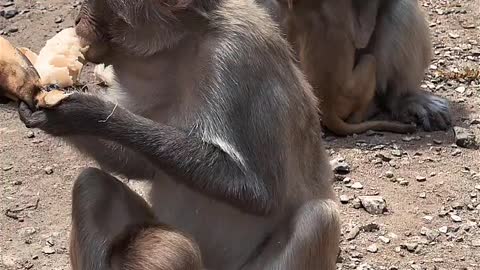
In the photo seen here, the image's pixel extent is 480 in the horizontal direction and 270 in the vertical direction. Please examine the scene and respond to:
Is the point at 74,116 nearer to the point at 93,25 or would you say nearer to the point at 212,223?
the point at 93,25

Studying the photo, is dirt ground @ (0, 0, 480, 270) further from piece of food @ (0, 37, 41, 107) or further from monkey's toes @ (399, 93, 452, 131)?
piece of food @ (0, 37, 41, 107)

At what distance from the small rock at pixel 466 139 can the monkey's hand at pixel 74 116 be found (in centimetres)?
340

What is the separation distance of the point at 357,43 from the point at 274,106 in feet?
10.8

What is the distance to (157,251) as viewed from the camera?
389 cm

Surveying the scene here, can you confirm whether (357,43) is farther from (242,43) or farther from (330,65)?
(242,43)

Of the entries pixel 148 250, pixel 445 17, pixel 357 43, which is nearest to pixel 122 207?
pixel 148 250

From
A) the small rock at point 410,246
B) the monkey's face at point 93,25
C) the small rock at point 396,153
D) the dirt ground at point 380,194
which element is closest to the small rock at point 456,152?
the dirt ground at point 380,194

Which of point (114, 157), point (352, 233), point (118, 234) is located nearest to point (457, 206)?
point (352, 233)

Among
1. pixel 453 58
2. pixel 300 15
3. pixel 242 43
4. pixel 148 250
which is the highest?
pixel 242 43

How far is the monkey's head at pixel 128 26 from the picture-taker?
3.83 metres

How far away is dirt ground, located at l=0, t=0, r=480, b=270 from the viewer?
539cm

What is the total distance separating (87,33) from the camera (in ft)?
12.5

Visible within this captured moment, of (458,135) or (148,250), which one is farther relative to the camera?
(458,135)

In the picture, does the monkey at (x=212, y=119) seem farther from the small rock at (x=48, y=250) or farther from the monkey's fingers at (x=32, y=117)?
the small rock at (x=48, y=250)
